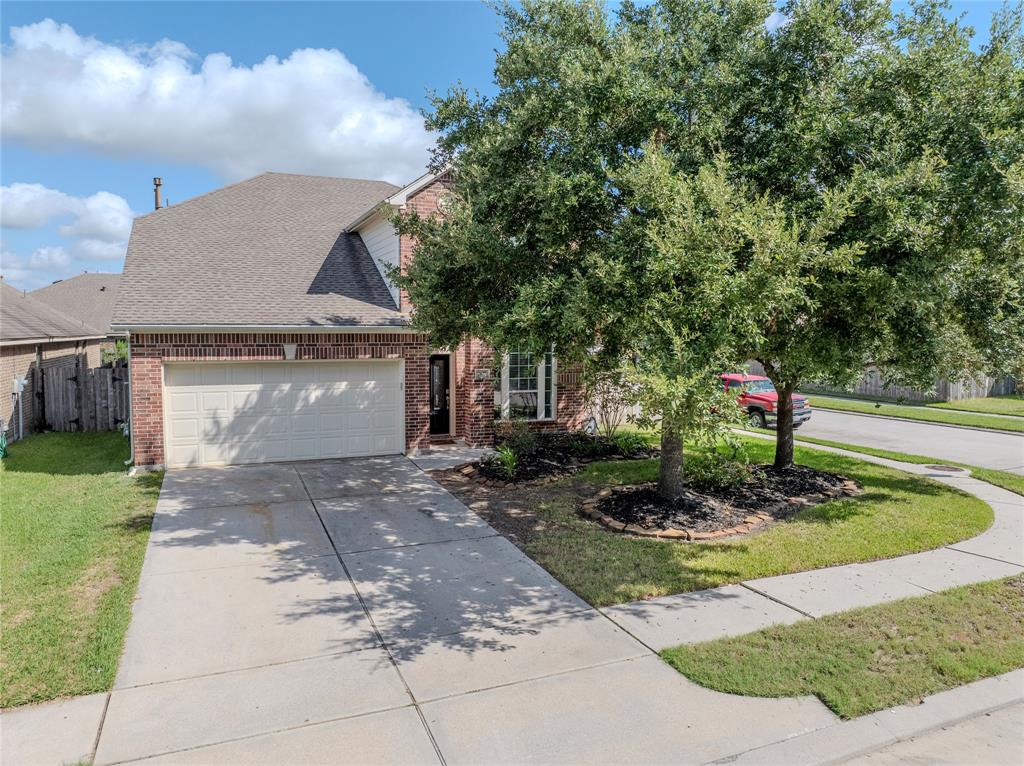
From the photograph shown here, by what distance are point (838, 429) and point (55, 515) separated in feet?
60.0

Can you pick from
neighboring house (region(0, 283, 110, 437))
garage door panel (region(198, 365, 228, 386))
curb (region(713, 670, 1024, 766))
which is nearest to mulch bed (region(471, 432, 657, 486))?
garage door panel (region(198, 365, 228, 386))

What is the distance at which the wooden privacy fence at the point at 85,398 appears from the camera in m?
15.6

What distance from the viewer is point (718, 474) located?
1005 cm

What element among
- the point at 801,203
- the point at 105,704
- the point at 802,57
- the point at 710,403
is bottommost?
the point at 105,704

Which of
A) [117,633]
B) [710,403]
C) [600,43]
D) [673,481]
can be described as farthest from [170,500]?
[600,43]

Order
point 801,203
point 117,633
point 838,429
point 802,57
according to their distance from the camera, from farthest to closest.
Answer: point 838,429
point 802,57
point 801,203
point 117,633

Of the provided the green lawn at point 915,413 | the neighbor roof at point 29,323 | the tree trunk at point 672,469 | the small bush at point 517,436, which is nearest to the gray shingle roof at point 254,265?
the small bush at point 517,436

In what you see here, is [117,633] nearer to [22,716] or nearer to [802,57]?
[22,716]

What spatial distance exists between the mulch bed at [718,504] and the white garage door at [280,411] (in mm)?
5219

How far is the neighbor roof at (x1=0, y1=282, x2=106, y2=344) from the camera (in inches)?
573

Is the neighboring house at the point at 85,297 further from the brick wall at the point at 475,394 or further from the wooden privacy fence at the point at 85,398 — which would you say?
the brick wall at the point at 475,394

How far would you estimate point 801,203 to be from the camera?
22.5 feet

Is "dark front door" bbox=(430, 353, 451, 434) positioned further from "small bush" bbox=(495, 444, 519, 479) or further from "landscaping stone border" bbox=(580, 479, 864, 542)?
"landscaping stone border" bbox=(580, 479, 864, 542)

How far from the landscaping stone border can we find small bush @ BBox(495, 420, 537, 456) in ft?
7.96
